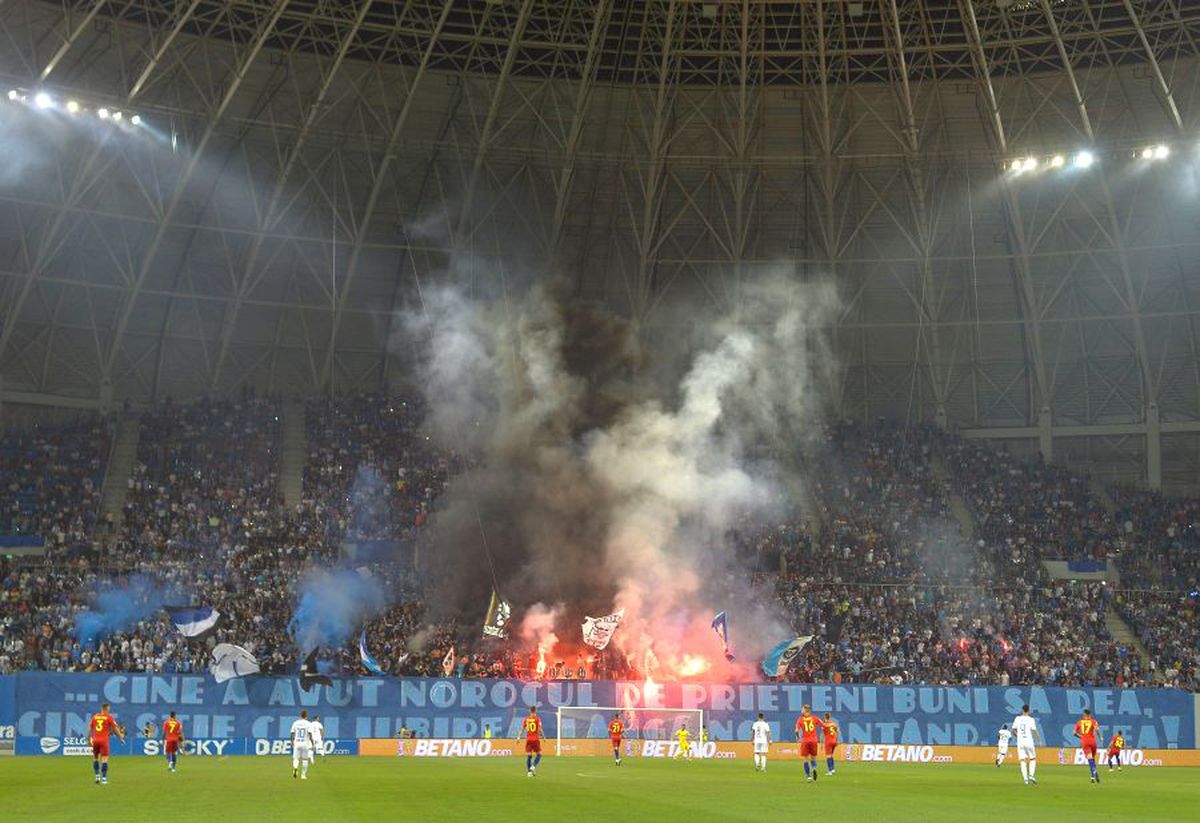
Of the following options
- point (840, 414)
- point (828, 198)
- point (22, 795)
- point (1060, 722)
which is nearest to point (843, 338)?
point (840, 414)

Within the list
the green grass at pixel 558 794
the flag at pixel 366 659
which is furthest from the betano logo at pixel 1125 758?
the flag at pixel 366 659

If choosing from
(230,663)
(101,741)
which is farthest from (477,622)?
(101,741)

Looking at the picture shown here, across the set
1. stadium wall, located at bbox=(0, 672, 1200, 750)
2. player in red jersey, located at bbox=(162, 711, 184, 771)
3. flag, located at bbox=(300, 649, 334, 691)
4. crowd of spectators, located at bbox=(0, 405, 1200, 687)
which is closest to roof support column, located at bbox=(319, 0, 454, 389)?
crowd of spectators, located at bbox=(0, 405, 1200, 687)

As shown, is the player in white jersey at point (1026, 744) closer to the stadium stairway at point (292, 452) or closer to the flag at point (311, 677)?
the flag at point (311, 677)

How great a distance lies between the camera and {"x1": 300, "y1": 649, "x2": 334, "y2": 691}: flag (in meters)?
51.8

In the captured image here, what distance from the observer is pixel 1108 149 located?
59875 mm

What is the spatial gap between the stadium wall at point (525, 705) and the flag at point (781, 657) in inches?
53.8

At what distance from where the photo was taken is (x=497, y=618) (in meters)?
57.8

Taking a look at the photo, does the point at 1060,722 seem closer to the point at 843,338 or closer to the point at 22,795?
the point at 843,338

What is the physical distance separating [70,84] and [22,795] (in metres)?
35.9

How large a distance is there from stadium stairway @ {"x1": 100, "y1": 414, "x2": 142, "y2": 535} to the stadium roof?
1.91 meters

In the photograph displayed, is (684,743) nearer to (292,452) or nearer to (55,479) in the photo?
(292,452)

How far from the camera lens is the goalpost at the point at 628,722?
53906mm

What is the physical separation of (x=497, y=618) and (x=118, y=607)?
14.2 metres
